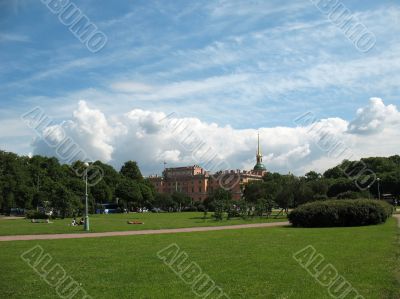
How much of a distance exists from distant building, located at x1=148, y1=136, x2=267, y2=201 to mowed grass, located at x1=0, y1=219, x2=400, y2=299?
131 metres

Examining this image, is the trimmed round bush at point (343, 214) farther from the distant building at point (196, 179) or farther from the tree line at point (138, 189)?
the distant building at point (196, 179)

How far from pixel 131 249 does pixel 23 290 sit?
8.75m

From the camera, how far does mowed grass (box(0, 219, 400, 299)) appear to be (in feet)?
34.5

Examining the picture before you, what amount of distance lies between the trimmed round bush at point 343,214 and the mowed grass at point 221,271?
53.0ft

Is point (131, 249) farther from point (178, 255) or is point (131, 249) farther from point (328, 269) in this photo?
point (328, 269)

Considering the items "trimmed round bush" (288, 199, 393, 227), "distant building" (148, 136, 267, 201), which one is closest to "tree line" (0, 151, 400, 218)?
"trimmed round bush" (288, 199, 393, 227)

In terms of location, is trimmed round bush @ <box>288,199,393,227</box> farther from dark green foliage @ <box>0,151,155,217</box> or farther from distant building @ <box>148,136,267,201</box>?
distant building @ <box>148,136,267,201</box>

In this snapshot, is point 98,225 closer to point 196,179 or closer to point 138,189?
point 138,189

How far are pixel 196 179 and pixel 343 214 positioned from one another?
136483 mm

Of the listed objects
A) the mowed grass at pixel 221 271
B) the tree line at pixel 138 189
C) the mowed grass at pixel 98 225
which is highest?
the tree line at pixel 138 189

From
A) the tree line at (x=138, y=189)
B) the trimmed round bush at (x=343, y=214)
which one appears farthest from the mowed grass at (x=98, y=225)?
the trimmed round bush at (x=343, y=214)

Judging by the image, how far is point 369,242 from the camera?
20.7m

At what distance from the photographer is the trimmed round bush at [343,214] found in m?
35.9

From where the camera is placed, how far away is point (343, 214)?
36.1 metres
